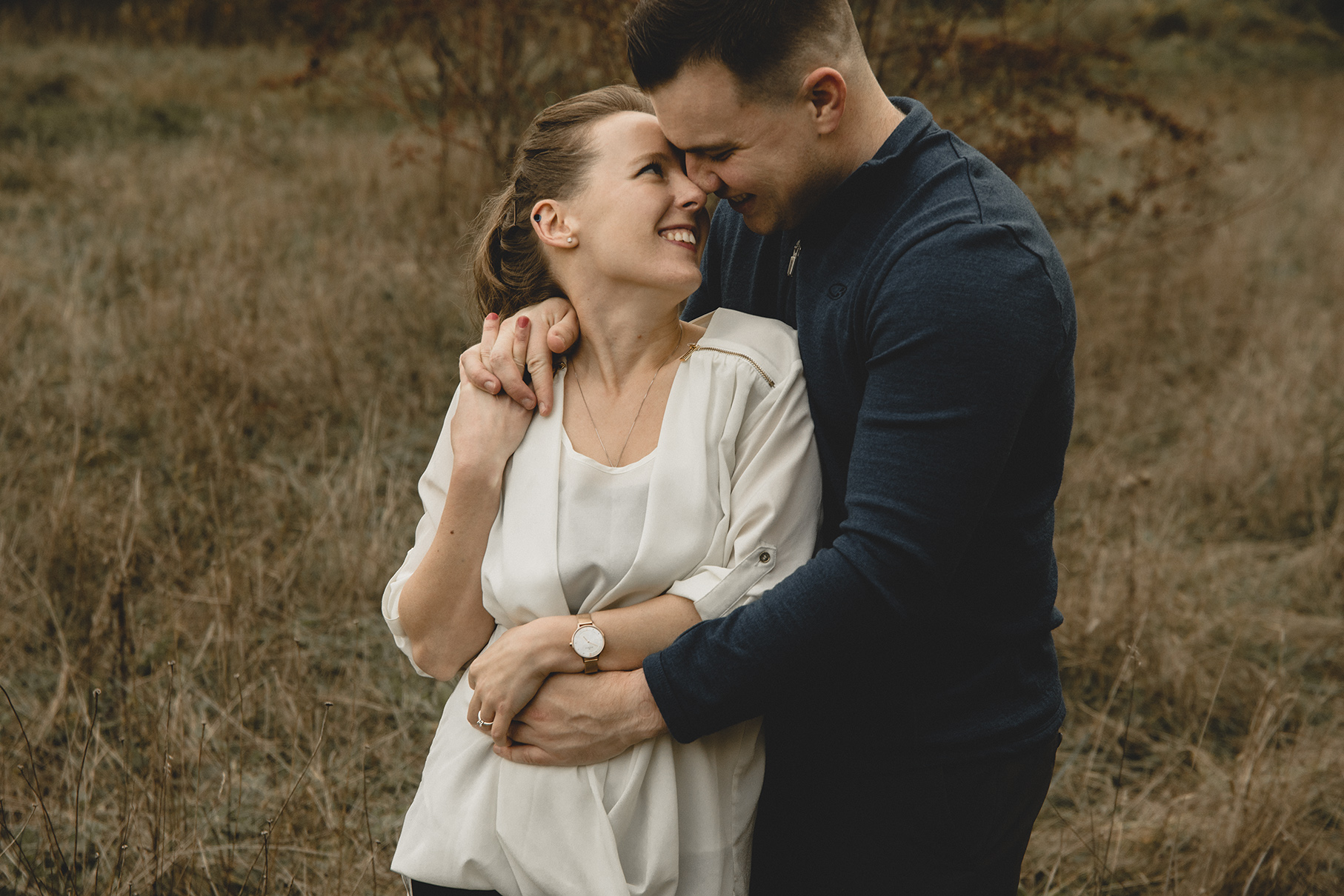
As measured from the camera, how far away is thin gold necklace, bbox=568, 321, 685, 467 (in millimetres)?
1753

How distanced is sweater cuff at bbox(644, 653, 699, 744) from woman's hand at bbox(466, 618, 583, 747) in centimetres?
13

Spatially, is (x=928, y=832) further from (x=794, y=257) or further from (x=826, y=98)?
(x=826, y=98)

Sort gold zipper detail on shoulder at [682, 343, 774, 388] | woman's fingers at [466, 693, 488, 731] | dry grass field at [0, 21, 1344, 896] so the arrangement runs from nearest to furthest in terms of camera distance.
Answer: woman's fingers at [466, 693, 488, 731] → gold zipper detail on shoulder at [682, 343, 774, 388] → dry grass field at [0, 21, 1344, 896]

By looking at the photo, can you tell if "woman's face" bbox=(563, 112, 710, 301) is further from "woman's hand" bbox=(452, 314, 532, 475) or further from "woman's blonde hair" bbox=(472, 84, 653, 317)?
"woman's hand" bbox=(452, 314, 532, 475)

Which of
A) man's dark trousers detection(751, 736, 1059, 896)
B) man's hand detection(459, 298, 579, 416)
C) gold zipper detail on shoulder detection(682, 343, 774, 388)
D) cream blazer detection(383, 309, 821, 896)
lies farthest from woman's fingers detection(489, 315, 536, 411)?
man's dark trousers detection(751, 736, 1059, 896)

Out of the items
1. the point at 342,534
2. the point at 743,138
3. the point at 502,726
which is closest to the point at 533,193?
the point at 743,138

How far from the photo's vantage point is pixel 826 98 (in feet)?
5.71

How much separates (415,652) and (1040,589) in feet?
3.60

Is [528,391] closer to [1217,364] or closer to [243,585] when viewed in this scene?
[243,585]

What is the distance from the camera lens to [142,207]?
22.2 ft

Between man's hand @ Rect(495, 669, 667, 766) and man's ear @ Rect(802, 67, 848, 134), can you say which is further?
man's ear @ Rect(802, 67, 848, 134)

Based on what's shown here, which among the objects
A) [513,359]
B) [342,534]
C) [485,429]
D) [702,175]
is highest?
[702,175]

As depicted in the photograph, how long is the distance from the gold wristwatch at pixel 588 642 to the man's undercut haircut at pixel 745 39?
94 cm

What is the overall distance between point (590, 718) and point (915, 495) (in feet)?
2.00
